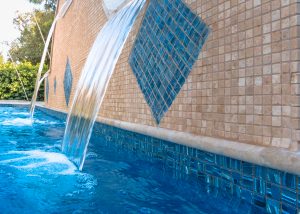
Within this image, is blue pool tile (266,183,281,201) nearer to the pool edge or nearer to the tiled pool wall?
the tiled pool wall

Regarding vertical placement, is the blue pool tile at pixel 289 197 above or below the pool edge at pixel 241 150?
below

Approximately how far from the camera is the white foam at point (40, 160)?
10.3ft

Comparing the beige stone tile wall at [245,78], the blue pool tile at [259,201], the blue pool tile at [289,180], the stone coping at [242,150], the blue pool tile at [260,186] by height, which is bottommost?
the blue pool tile at [259,201]

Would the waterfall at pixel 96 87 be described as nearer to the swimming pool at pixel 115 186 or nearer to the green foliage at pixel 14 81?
the swimming pool at pixel 115 186

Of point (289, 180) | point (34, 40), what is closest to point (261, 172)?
point (289, 180)

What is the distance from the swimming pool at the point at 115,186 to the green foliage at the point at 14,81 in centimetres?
1307

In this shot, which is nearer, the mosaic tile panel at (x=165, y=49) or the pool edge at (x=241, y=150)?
the pool edge at (x=241, y=150)

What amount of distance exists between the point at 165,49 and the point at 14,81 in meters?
14.3

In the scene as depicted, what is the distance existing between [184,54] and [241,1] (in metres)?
0.86

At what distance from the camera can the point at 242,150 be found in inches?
76.9

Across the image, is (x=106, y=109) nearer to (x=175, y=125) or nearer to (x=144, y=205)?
(x=175, y=125)

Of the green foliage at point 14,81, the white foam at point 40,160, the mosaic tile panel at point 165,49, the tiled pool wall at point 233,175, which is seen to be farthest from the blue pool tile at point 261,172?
the green foliage at point 14,81

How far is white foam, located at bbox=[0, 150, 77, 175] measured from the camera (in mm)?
3141

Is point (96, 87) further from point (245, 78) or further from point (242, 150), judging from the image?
point (242, 150)
